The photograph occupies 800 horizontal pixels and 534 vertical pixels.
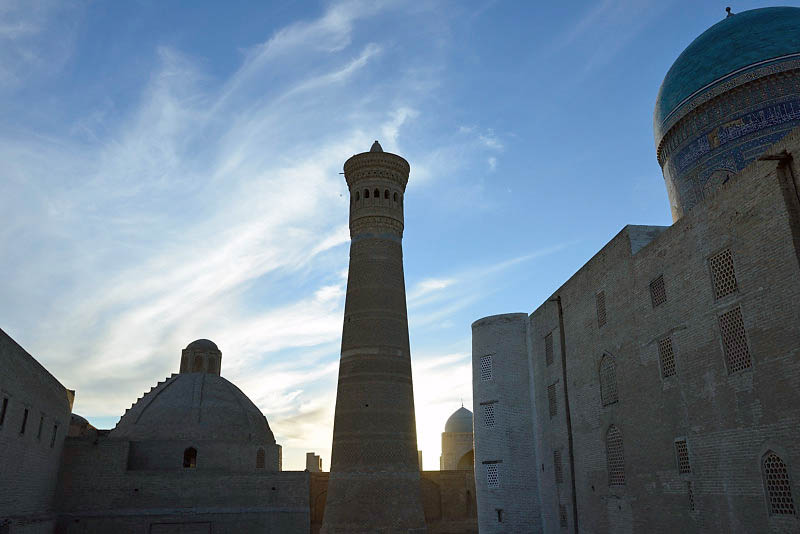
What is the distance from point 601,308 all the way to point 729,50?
27.2ft

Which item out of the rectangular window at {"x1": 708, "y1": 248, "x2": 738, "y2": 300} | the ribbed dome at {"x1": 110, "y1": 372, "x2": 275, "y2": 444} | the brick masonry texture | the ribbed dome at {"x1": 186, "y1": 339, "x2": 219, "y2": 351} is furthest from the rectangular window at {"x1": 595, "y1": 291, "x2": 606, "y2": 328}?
the ribbed dome at {"x1": 186, "y1": 339, "x2": 219, "y2": 351}

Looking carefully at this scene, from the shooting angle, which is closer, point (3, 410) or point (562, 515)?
point (3, 410)

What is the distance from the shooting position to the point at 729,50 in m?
17.4

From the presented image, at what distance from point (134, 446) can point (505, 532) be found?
16.8 meters

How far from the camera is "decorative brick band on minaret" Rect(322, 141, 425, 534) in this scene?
20516mm

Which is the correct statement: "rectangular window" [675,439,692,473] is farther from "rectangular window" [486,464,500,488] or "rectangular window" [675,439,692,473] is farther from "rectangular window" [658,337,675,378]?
"rectangular window" [486,464,500,488]

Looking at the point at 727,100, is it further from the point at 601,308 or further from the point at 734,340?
the point at 734,340

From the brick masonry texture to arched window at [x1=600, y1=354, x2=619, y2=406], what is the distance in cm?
18

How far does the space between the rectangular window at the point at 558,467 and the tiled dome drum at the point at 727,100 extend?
8221mm

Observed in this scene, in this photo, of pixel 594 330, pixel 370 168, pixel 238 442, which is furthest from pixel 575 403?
pixel 238 442

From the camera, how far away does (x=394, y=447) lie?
69.4 ft

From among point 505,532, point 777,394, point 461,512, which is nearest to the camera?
point 777,394

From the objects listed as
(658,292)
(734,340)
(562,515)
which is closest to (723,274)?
(734,340)

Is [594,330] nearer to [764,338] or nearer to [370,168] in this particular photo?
[764,338]
